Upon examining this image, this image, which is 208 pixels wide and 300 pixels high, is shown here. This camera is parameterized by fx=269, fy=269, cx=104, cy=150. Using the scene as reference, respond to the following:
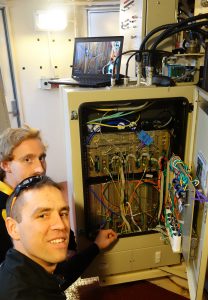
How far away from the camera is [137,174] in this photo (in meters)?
1.50

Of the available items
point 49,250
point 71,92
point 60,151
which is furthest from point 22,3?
point 49,250

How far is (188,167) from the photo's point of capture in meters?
1.42

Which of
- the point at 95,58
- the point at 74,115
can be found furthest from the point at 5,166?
the point at 95,58

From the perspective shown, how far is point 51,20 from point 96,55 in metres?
1.08

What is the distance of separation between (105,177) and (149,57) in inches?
27.7

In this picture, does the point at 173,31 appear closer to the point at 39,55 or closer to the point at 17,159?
the point at 17,159

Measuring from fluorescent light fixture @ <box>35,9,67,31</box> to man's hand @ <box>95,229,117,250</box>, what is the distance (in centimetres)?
191

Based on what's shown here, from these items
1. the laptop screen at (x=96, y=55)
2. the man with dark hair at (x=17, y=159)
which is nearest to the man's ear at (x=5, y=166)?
the man with dark hair at (x=17, y=159)

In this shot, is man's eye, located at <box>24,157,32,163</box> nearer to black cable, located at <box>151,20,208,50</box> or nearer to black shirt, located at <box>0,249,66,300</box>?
black shirt, located at <box>0,249,66,300</box>

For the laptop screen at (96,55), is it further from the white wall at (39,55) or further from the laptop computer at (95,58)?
the white wall at (39,55)

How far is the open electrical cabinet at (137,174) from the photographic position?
127cm

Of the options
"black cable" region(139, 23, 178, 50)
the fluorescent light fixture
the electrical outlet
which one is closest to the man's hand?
"black cable" region(139, 23, 178, 50)

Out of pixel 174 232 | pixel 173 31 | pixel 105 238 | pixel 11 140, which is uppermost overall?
pixel 173 31

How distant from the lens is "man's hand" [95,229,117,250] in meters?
1.48
